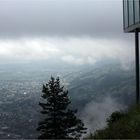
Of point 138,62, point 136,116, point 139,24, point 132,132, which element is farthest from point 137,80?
point 132,132

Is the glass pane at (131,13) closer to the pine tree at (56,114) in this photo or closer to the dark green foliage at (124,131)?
the dark green foliage at (124,131)

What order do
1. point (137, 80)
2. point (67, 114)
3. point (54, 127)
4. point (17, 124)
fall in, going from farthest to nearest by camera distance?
point (17, 124) < point (67, 114) < point (54, 127) < point (137, 80)

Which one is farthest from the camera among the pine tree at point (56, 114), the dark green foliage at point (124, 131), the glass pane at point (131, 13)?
the pine tree at point (56, 114)

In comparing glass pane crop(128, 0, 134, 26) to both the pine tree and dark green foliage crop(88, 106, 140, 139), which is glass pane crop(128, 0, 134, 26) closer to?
dark green foliage crop(88, 106, 140, 139)

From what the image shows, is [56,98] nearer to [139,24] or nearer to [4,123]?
[139,24]

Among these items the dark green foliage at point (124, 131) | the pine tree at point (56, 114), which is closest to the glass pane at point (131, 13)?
the dark green foliage at point (124, 131)

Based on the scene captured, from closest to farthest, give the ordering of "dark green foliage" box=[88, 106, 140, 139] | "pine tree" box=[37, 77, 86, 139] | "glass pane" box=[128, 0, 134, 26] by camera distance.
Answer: "dark green foliage" box=[88, 106, 140, 139], "glass pane" box=[128, 0, 134, 26], "pine tree" box=[37, 77, 86, 139]

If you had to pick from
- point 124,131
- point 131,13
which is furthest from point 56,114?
point 124,131

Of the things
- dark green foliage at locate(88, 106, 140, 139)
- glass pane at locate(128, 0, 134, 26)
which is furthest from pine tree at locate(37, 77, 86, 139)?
dark green foliage at locate(88, 106, 140, 139)

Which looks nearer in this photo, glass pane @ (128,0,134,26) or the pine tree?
glass pane @ (128,0,134,26)

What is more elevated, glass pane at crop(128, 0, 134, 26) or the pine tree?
glass pane at crop(128, 0, 134, 26)

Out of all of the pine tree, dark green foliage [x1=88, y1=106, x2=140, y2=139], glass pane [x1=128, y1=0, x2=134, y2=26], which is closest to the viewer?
dark green foliage [x1=88, y1=106, x2=140, y2=139]
